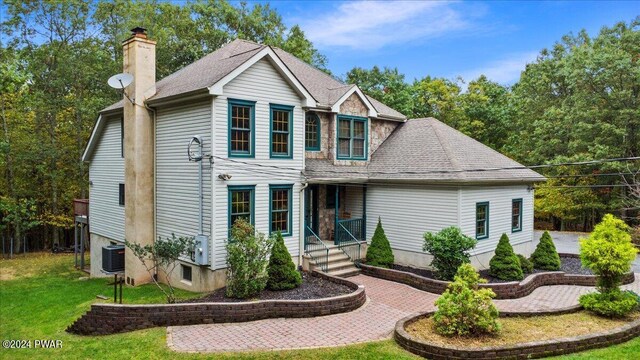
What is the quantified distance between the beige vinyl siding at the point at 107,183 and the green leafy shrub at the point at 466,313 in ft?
45.9

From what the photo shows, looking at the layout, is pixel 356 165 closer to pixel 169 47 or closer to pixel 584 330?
pixel 584 330

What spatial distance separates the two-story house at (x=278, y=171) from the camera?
13273mm

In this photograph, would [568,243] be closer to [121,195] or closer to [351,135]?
[351,135]

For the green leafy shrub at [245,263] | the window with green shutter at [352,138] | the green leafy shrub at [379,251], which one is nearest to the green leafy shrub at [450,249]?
the green leafy shrub at [379,251]

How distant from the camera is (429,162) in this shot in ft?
54.7

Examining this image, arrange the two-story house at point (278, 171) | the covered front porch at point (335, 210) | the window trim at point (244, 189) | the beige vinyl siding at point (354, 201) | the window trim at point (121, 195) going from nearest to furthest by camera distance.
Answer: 1. the window trim at point (244, 189)
2. the two-story house at point (278, 171)
3. the covered front porch at point (335, 210)
4. the window trim at point (121, 195)
5. the beige vinyl siding at point (354, 201)

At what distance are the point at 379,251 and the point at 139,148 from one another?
9479 millimetres

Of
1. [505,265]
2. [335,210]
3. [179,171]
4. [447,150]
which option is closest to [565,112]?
[447,150]

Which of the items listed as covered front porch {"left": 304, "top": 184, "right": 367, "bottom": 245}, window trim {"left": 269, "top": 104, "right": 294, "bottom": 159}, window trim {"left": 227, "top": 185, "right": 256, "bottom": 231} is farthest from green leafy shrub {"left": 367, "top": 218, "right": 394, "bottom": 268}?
window trim {"left": 227, "top": 185, "right": 256, "bottom": 231}

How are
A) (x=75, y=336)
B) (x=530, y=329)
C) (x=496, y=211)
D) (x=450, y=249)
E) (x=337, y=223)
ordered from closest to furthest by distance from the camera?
1. (x=530, y=329)
2. (x=75, y=336)
3. (x=450, y=249)
4. (x=337, y=223)
5. (x=496, y=211)

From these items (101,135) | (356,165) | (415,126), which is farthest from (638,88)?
(101,135)

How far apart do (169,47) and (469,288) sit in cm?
2747

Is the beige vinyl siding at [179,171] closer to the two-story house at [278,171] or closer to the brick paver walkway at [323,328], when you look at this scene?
the two-story house at [278,171]

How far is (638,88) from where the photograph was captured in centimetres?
2448
